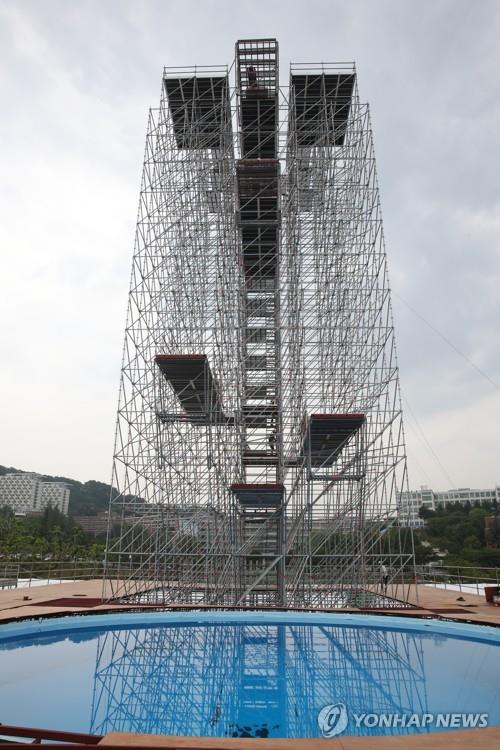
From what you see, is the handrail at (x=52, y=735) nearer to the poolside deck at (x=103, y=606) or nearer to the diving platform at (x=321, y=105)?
the poolside deck at (x=103, y=606)

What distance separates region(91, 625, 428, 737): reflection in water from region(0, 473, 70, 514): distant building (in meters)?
143

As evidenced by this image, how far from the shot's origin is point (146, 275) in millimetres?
18781

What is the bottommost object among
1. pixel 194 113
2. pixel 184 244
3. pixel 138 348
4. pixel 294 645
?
pixel 294 645

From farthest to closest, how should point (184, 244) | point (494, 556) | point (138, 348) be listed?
point (494, 556)
point (184, 244)
point (138, 348)

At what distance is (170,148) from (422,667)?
751 inches

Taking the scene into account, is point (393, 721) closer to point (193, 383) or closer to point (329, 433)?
point (329, 433)

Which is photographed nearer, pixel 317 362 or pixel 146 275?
pixel 146 275

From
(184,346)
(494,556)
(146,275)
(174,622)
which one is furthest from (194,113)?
(494,556)

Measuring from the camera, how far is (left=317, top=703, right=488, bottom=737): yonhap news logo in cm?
571

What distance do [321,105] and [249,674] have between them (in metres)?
20.6

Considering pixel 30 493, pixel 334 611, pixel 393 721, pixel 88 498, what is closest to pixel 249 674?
pixel 393 721

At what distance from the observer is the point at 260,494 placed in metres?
16.6

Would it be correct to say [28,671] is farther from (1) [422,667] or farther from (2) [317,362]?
(2) [317,362]

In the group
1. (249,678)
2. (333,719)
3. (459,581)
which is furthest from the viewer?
(459,581)
